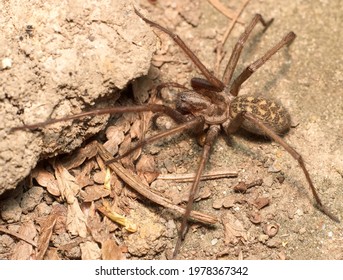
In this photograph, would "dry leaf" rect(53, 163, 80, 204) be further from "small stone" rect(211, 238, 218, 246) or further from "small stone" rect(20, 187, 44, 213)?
"small stone" rect(211, 238, 218, 246)

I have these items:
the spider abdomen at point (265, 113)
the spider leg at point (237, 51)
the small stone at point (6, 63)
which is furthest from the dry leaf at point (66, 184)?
the spider leg at point (237, 51)

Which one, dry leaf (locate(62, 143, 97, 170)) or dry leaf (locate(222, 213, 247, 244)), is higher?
dry leaf (locate(222, 213, 247, 244))

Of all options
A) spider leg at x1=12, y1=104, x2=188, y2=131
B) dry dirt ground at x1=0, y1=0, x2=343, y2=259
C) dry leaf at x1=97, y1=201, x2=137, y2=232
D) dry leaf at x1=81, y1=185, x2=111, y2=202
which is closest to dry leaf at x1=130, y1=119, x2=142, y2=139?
dry dirt ground at x1=0, y1=0, x2=343, y2=259

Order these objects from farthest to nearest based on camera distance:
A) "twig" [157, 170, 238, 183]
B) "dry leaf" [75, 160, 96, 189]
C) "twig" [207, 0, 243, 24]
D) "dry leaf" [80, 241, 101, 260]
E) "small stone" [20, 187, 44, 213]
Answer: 1. "twig" [207, 0, 243, 24]
2. "twig" [157, 170, 238, 183]
3. "dry leaf" [75, 160, 96, 189]
4. "small stone" [20, 187, 44, 213]
5. "dry leaf" [80, 241, 101, 260]

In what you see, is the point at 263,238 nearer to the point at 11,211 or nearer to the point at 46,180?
the point at 46,180

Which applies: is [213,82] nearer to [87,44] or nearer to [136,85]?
[136,85]

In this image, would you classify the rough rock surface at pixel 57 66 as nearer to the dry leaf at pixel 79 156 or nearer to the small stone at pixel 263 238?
the dry leaf at pixel 79 156

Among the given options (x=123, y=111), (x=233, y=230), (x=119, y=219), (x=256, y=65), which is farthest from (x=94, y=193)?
(x=256, y=65)
